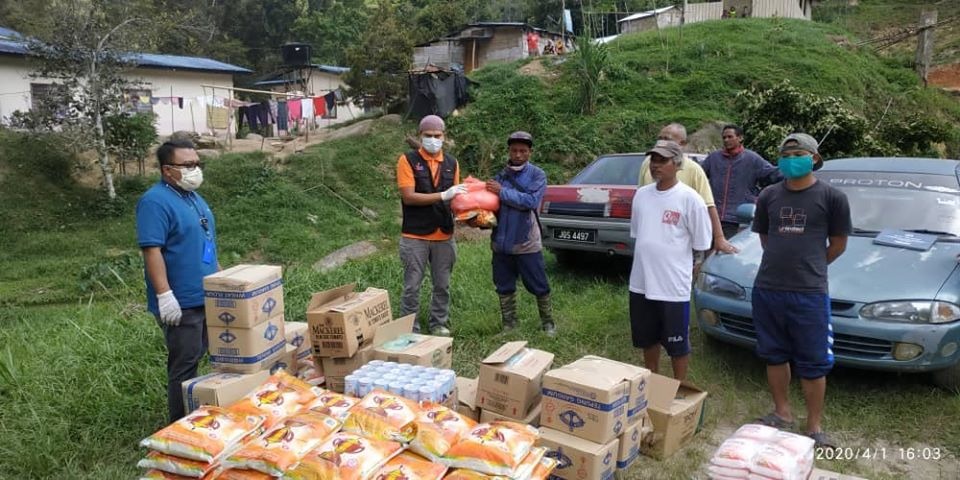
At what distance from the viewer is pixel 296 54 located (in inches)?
991

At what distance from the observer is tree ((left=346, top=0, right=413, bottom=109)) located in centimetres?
1920

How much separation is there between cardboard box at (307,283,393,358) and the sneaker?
1636 millimetres

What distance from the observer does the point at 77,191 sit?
44.8ft

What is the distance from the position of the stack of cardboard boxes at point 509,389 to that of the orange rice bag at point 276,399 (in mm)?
928

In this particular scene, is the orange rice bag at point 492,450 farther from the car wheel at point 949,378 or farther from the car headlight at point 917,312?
the car wheel at point 949,378

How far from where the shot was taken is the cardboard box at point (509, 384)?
10.6ft

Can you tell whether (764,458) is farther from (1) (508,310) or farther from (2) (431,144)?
(2) (431,144)

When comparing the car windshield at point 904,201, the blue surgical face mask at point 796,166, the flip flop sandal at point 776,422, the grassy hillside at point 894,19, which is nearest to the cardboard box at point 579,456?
the flip flop sandal at point 776,422

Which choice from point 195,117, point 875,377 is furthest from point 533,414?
point 195,117

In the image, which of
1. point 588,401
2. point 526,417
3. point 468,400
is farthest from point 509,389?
point 588,401

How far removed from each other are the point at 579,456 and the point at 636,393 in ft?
1.58

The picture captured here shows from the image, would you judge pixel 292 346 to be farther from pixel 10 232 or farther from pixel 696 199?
pixel 10 232

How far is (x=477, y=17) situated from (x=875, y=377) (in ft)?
104

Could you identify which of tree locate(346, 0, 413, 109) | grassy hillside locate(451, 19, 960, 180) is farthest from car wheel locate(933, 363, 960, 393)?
tree locate(346, 0, 413, 109)
